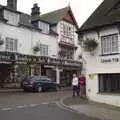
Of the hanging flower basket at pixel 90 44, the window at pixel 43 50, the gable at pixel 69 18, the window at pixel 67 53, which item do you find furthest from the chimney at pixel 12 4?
the hanging flower basket at pixel 90 44

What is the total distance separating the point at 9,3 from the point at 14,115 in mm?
Result: 26968

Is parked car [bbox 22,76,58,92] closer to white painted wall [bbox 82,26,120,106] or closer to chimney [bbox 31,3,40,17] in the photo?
white painted wall [bbox 82,26,120,106]

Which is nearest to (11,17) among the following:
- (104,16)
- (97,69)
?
(104,16)

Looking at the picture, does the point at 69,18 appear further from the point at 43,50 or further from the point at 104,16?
the point at 104,16

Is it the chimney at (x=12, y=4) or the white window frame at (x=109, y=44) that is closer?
the white window frame at (x=109, y=44)

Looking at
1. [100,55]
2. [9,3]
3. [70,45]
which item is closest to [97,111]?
[100,55]

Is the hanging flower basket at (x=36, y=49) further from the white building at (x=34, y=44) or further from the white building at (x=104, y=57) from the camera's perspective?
the white building at (x=104, y=57)

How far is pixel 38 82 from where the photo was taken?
30516 mm

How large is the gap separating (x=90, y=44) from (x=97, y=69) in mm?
1585

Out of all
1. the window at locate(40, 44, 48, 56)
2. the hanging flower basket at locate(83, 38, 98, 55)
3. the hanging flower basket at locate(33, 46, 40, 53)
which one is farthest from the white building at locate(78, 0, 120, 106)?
the window at locate(40, 44, 48, 56)

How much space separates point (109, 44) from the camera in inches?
773

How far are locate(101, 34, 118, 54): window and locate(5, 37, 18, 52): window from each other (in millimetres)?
17309

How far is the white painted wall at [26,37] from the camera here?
35031 millimetres

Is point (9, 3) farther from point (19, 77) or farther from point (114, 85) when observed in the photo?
point (114, 85)
